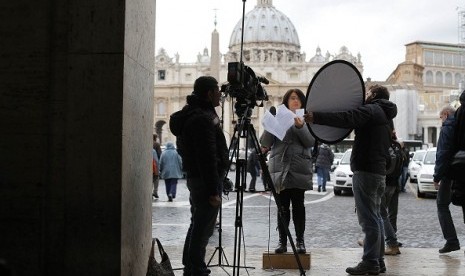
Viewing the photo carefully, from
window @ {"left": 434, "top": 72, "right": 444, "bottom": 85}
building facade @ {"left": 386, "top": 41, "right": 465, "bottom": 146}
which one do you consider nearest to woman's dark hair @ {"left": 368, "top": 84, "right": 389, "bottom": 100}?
→ building facade @ {"left": 386, "top": 41, "right": 465, "bottom": 146}

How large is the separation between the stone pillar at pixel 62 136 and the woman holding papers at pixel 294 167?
2292 mm

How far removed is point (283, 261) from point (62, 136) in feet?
7.72

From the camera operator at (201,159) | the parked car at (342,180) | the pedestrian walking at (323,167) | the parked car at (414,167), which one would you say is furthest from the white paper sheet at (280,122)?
the parked car at (414,167)

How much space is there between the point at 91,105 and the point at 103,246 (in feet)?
2.01

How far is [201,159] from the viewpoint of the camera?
12.6 feet

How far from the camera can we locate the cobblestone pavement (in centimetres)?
508

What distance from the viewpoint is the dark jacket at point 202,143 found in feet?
12.6

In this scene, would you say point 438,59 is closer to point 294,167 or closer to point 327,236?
point 327,236

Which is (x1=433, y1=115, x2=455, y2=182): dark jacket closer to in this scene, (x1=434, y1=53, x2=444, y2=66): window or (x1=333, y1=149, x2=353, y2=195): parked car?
(x1=333, y1=149, x2=353, y2=195): parked car

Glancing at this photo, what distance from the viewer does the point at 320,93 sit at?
440 cm

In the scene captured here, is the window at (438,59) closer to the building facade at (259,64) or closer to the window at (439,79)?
the window at (439,79)

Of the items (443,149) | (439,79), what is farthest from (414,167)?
(439,79)

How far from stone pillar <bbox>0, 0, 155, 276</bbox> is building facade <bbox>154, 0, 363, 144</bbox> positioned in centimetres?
7538

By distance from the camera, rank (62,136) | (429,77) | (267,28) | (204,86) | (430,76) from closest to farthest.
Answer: (62,136) → (204,86) → (429,77) → (430,76) → (267,28)
